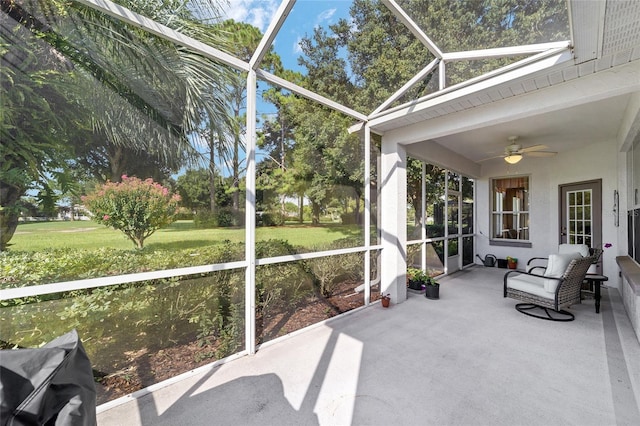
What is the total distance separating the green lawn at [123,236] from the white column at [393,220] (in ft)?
5.03

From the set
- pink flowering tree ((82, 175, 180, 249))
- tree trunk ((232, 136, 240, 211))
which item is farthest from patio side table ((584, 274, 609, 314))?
pink flowering tree ((82, 175, 180, 249))

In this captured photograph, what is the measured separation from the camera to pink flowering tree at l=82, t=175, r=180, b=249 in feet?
6.55

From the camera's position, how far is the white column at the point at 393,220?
4473mm

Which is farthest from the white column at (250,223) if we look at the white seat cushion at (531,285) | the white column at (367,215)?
the white seat cushion at (531,285)

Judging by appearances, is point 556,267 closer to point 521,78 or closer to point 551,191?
point 521,78

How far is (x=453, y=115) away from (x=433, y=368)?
3.24m

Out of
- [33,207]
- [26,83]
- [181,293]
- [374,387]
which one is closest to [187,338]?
[181,293]

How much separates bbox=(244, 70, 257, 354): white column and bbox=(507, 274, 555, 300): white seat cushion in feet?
13.0

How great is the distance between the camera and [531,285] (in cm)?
391

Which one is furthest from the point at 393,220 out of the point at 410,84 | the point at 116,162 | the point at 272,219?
the point at 116,162

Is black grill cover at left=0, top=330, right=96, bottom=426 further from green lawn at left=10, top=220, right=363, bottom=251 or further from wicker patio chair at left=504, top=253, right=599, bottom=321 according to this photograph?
wicker patio chair at left=504, top=253, right=599, bottom=321

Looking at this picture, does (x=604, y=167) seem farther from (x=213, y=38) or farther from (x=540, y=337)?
(x=213, y=38)

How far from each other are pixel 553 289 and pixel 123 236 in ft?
16.9

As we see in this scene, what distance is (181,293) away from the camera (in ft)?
8.14
